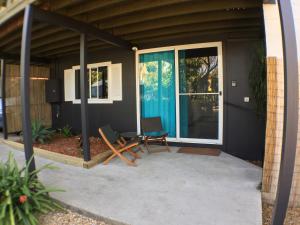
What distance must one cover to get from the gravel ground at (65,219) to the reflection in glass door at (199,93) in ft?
10.7

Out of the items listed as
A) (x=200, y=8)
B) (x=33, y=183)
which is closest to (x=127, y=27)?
(x=200, y=8)

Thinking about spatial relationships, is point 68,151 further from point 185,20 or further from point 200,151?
point 185,20

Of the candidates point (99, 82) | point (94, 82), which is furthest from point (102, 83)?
point (94, 82)

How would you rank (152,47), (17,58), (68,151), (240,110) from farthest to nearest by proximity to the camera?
1. (17,58)
2. (152,47)
3. (68,151)
4. (240,110)

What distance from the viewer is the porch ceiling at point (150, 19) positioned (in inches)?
139

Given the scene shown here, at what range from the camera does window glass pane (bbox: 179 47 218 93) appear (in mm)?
5129

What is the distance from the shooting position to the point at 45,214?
8.85 ft

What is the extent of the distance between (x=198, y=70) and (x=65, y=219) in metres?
3.84

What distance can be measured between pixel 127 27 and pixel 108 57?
1914 mm

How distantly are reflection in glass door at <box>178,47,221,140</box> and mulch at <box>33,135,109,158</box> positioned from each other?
186cm

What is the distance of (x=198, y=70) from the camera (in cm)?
527

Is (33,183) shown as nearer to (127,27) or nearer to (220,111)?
(127,27)

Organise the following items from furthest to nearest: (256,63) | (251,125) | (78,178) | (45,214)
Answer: (251,125), (256,63), (78,178), (45,214)

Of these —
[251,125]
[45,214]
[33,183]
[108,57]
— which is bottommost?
[45,214]
